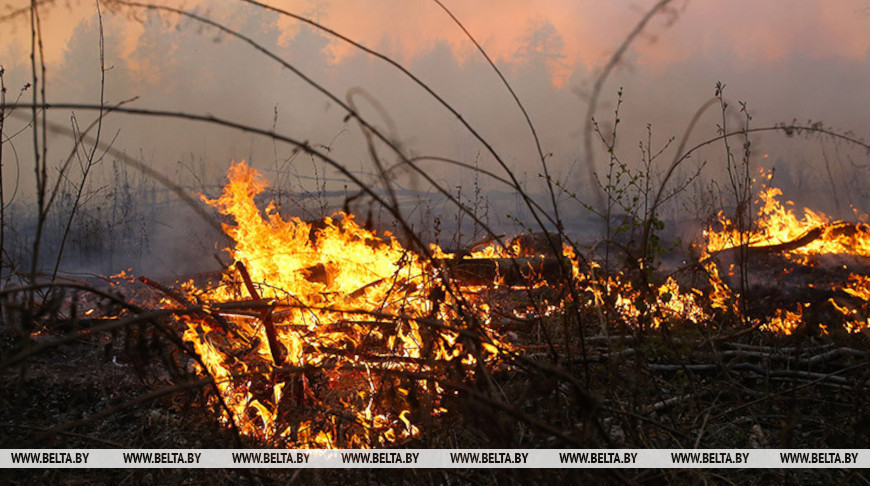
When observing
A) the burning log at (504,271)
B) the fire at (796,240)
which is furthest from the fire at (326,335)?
the fire at (796,240)

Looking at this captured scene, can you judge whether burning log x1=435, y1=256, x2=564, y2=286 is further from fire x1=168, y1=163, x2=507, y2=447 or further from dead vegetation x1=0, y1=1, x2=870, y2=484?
fire x1=168, y1=163, x2=507, y2=447

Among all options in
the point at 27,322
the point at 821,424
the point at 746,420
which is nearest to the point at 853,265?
the point at 821,424

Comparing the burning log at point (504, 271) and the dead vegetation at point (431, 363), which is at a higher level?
the burning log at point (504, 271)

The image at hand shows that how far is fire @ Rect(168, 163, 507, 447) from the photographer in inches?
115

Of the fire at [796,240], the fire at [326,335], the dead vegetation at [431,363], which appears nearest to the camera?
the dead vegetation at [431,363]

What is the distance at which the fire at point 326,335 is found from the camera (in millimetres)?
2912

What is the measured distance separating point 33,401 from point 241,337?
5.69ft

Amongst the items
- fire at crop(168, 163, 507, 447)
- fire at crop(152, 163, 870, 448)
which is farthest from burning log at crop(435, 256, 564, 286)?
fire at crop(168, 163, 507, 447)

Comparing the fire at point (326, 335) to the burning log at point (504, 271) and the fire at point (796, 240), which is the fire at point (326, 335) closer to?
the burning log at point (504, 271)

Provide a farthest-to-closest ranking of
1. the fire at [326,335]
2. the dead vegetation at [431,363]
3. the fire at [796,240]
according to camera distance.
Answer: the fire at [796,240] → the fire at [326,335] → the dead vegetation at [431,363]

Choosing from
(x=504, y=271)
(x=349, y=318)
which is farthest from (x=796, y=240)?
(x=349, y=318)

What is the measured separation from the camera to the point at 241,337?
377 cm

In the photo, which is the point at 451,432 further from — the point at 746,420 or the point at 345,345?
the point at 746,420

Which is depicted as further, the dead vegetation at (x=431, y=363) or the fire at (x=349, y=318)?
the fire at (x=349, y=318)
